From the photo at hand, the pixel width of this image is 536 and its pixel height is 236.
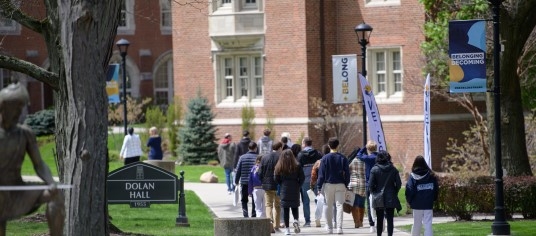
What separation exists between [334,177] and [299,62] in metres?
21.8

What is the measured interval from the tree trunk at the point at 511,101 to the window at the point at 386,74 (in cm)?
1627

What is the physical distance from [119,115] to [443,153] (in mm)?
14503

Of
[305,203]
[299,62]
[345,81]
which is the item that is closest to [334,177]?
[305,203]

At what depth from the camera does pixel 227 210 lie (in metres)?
26.9

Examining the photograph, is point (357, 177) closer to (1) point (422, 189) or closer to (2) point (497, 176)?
(2) point (497, 176)

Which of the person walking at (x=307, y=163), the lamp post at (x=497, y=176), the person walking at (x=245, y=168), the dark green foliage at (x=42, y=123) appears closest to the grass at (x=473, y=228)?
the lamp post at (x=497, y=176)

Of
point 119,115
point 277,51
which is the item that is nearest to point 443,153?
point 277,51

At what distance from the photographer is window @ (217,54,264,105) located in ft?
147

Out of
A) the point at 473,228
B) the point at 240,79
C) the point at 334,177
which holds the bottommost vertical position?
the point at 473,228

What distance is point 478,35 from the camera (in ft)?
71.2

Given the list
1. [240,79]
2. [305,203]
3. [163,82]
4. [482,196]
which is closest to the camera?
[305,203]

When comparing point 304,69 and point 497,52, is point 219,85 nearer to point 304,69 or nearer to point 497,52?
point 304,69

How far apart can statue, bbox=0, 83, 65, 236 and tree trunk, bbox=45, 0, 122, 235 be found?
129 inches

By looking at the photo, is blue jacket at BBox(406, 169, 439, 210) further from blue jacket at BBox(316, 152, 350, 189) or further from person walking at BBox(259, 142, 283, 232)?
person walking at BBox(259, 142, 283, 232)
